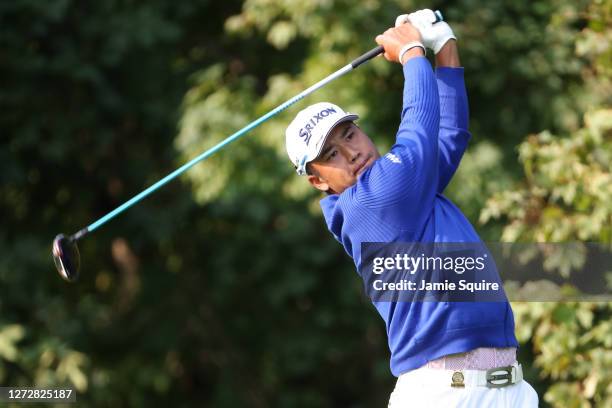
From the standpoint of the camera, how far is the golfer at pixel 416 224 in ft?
10.6

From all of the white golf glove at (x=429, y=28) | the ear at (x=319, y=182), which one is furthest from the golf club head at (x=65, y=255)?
the white golf glove at (x=429, y=28)

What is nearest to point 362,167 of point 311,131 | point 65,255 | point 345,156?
point 345,156

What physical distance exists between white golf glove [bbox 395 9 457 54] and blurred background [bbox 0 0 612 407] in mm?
1663

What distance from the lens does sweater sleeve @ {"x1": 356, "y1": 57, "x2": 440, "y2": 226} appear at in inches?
126

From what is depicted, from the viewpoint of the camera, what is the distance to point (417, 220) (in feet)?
10.8

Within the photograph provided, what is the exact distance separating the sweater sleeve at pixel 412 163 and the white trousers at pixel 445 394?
0.49 meters

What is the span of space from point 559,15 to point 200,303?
16.1ft

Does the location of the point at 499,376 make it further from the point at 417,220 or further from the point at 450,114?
the point at 450,114

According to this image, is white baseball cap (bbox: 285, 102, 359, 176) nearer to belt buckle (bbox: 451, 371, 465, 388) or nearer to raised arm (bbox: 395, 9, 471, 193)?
raised arm (bbox: 395, 9, 471, 193)

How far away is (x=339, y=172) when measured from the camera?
3479 millimetres

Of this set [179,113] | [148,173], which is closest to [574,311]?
[179,113]

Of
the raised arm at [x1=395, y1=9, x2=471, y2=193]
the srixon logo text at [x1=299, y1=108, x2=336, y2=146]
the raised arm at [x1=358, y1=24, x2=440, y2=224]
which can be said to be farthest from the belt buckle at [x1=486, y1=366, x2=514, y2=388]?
the srixon logo text at [x1=299, y1=108, x2=336, y2=146]

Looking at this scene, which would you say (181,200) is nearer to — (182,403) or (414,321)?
(182,403)

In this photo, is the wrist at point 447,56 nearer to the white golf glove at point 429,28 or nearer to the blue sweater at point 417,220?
the white golf glove at point 429,28
